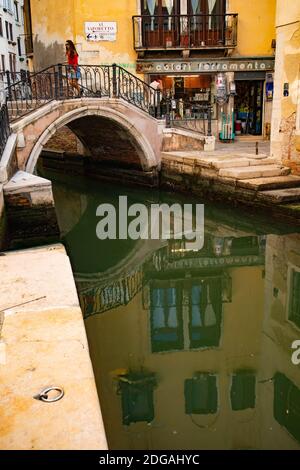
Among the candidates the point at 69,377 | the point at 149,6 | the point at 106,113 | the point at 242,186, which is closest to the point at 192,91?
the point at 149,6

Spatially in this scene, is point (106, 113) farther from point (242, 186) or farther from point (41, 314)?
point (41, 314)

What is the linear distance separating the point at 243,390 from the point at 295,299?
214cm

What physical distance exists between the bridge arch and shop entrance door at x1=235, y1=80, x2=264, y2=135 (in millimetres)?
4732

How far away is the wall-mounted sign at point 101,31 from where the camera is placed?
43.4ft

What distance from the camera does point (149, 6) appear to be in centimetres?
1337

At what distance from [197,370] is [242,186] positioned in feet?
17.3

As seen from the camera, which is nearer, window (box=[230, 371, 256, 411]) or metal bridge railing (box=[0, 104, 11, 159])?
window (box=[230, 371, 256, 411])

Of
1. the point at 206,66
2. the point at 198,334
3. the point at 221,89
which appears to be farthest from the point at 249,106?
the point at 198,334

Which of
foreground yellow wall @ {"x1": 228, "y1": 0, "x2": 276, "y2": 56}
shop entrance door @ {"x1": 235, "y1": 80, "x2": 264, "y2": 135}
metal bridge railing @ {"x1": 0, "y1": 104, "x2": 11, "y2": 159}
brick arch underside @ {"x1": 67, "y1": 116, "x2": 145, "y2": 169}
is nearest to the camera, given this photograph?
metal bridge railing @ {"x1": 0, "y1": 104, "x2": 11, "y2": 159}

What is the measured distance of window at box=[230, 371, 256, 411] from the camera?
357cm

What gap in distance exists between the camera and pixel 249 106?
1498 cm

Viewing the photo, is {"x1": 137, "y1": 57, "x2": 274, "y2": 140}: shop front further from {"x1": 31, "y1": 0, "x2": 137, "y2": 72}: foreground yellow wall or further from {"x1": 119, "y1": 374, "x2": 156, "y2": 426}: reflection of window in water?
{"x1": 119, "y1": 374, "x2": 156, "y2": 426}: reflection of window in water

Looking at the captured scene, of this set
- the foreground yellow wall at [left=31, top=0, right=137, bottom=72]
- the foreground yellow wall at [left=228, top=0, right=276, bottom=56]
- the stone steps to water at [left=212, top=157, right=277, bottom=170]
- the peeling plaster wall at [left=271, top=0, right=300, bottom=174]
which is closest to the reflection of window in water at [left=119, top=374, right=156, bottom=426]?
the stone steps to water at [left=212, top=157, right=277, bottom=170]

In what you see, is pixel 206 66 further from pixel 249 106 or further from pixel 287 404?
pixel 287 404
